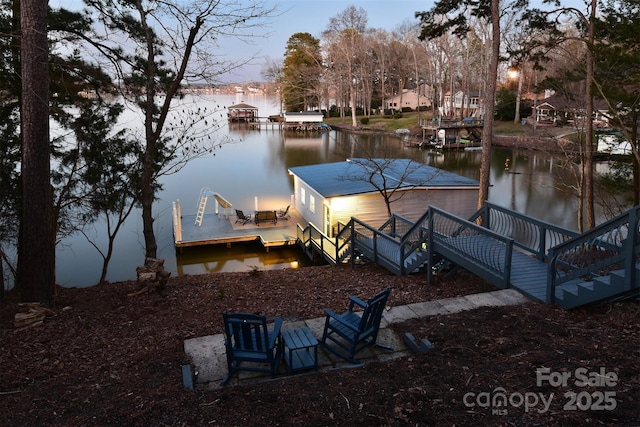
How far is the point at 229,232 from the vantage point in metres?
19.3

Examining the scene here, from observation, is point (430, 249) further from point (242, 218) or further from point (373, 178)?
point (242, 218)

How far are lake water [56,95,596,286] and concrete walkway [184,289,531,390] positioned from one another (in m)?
6.35

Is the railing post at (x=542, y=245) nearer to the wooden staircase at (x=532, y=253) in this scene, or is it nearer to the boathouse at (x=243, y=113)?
the wooden staircase at (x=532, y=253)

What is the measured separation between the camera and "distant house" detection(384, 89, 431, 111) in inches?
3292

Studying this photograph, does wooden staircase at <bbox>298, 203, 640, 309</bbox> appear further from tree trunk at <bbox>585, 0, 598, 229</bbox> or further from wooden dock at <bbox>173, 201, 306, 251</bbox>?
wooden dock at <bbox>173, 201, 306, 251</bbox>

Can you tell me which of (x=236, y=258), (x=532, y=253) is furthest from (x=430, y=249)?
(x=236, y=258)

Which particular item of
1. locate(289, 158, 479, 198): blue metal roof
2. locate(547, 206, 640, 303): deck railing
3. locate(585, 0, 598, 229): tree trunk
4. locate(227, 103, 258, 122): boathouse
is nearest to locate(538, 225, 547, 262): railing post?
locate(547, 206, 640, 303): deck railing

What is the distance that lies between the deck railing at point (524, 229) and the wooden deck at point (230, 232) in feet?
33.9

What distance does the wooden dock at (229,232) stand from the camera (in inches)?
722

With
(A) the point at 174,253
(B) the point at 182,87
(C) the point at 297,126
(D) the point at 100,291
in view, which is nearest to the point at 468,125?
(C) the point at 297,126

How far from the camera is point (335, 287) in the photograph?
8.70m

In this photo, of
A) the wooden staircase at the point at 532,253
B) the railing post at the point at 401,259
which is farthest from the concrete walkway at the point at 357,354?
the railing post at the point at 401,259

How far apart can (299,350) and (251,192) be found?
23642mm

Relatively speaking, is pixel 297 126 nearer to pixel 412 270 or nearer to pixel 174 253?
pixel 174 253
